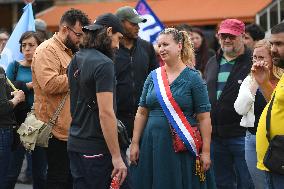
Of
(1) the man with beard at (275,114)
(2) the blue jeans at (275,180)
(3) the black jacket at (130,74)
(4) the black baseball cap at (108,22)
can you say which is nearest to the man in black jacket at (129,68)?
(3) the black jacket at (130,74)

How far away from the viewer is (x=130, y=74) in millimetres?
6422

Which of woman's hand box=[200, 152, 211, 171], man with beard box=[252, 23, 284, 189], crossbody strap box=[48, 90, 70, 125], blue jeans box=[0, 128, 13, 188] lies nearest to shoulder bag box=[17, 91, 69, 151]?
crossbody strap box=[48, 90, 70, 125]

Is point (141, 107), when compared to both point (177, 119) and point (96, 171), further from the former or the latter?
point (96, 171)

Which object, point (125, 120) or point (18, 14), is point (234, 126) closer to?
point (125, 120)

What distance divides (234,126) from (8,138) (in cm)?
217

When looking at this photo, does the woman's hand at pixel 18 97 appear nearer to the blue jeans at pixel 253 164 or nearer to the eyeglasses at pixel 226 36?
the eyeglasses at pixel 226 36

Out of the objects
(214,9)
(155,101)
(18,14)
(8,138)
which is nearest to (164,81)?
(155,101)

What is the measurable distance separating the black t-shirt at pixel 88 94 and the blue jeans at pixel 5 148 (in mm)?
1398

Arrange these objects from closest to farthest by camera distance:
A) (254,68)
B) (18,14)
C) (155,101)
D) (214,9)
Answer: (254,68)
(155,101)
(214,9)
(18,14)

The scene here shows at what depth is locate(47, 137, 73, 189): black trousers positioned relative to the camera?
19.1 feet

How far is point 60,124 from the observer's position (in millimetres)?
5719

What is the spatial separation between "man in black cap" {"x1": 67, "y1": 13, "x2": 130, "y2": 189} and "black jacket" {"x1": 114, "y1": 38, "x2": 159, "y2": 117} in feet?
5.23

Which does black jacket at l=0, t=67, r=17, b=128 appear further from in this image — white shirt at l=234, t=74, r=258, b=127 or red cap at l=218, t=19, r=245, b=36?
red cap at l=218, t=19, r=245, b=36

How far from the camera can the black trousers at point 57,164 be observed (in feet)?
19.1
